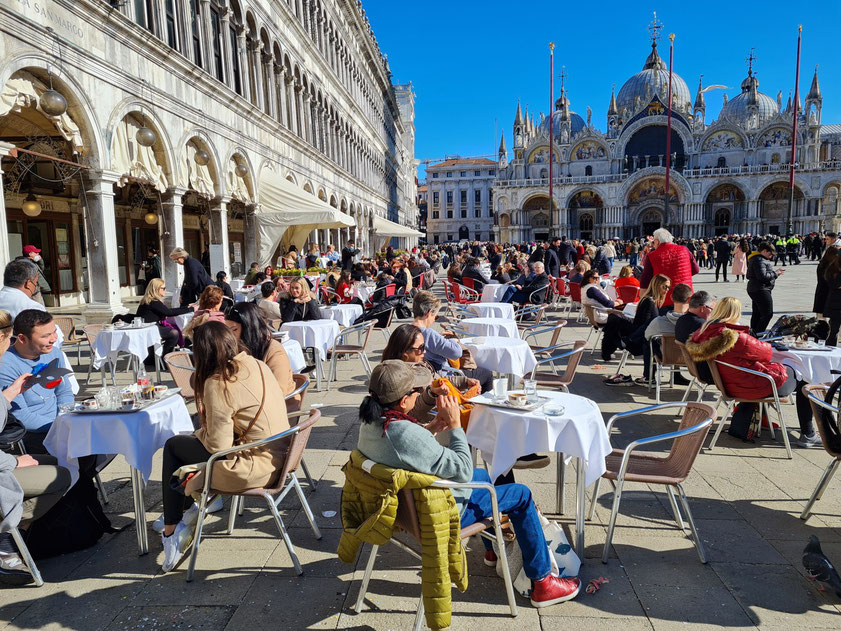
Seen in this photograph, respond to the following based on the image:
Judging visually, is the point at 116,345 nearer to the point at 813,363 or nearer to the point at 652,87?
the point at 813,363

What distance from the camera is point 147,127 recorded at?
11562 millimetres

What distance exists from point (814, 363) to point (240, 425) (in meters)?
4.85

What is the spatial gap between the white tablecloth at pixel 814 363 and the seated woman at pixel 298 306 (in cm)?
552

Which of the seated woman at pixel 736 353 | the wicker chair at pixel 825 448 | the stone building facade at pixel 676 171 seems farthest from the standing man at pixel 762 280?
the stone building facade at pixel 676 171

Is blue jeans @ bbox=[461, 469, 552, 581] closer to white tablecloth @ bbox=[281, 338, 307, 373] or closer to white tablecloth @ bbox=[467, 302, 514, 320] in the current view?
white tablecloth @ bbox=[281, 338, 307, 373]

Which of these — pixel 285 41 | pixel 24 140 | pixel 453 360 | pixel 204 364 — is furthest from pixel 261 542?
pixel 285 41

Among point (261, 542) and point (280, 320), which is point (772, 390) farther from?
point (280, 320)

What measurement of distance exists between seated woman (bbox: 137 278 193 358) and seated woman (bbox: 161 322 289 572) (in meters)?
5.14

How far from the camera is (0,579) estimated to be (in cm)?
293

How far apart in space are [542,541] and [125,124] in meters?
11.2

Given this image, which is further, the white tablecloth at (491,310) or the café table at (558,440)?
the white tablecloth at (491,310)

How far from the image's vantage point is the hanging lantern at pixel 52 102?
8.15 meters

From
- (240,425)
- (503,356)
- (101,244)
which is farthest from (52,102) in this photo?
(240,425)

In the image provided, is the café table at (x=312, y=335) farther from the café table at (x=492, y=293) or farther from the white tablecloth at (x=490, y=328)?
the café table at (x=492, y=293)
